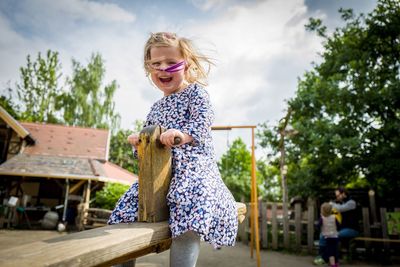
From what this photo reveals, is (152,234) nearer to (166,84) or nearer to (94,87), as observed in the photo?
(166,84)

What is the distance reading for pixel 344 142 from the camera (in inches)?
→ 296

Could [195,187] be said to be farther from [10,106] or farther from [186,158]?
[10,106]

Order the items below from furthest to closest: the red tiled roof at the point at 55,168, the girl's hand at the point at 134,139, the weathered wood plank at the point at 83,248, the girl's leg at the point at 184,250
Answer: the red tiled roof at the point at 55,168 → the girl's hand at the point at 134,139 → the girl's leg at the point at 184,250 → the weathered wood plank at the point at 83,248

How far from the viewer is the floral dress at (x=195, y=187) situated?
1.18m

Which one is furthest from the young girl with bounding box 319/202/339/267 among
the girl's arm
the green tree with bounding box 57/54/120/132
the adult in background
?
the green tree with bounding box 57/54/120/132

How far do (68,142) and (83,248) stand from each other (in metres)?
17.2

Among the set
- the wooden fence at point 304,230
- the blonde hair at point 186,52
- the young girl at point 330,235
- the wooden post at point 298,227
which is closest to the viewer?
the blonde hair at point 186,52

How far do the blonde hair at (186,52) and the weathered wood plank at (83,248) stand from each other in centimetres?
93

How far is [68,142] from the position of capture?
1620cm

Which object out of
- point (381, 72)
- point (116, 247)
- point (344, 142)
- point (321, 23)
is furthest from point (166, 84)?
point (321, 23)

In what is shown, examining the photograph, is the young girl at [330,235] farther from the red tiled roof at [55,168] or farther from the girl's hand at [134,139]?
the red tiled roof at [55,168]

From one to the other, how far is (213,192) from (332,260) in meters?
5.63

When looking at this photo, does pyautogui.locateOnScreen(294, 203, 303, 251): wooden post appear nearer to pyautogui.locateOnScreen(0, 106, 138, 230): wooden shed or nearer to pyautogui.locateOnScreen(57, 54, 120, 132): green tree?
pyautogui.locateOnScreen(0, 106, 138, 230): wooden shed

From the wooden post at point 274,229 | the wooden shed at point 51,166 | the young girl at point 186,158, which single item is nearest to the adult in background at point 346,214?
the wooden post at point 274,229
